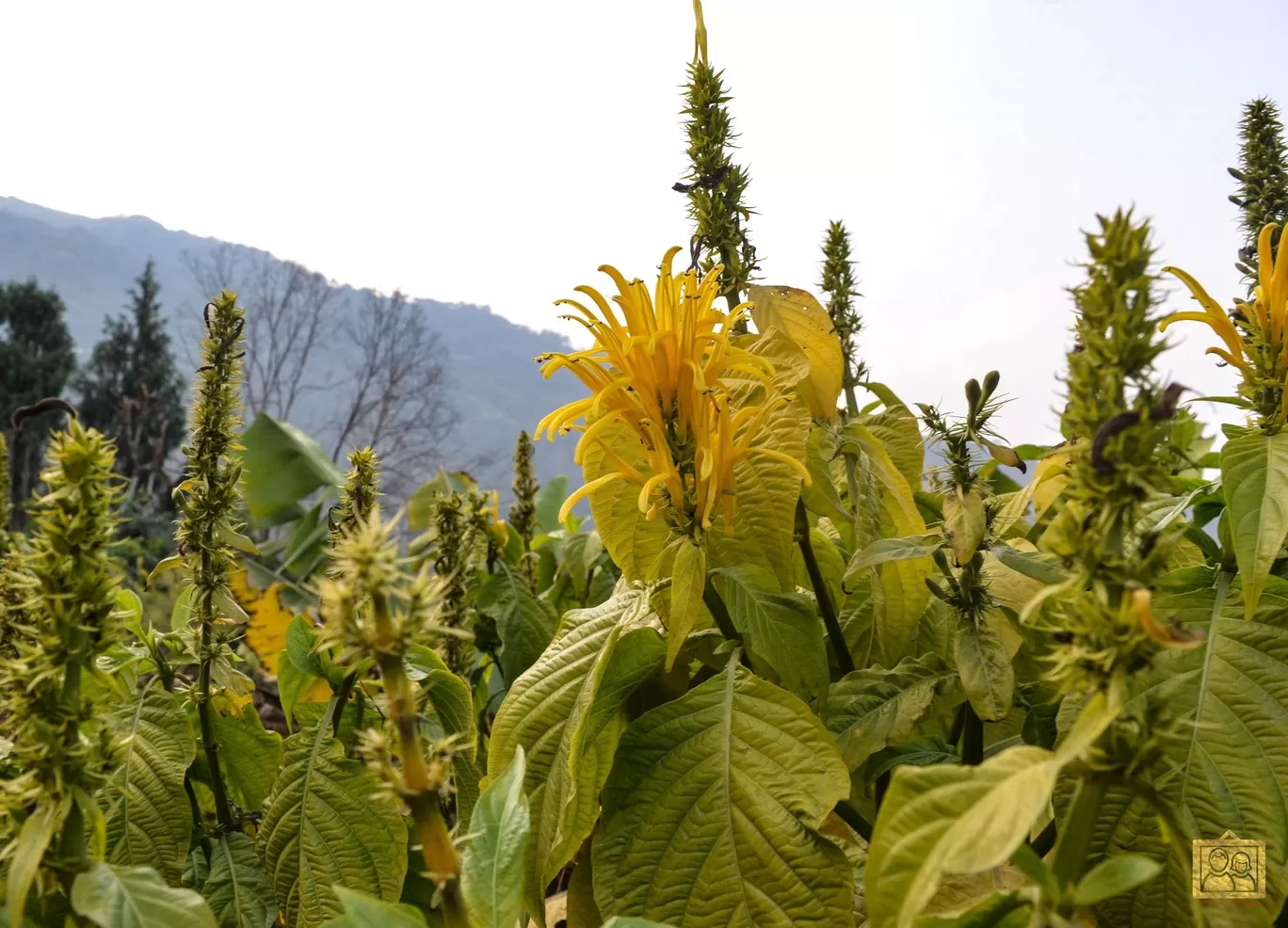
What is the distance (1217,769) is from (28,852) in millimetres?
518

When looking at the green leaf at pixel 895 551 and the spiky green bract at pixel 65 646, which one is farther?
the green leaf at pixel 895 551

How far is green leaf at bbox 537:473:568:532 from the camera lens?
1.76 meters

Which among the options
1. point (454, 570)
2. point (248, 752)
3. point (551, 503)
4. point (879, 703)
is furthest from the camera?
point (551, 503)

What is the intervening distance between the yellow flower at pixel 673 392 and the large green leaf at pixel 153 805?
29cm

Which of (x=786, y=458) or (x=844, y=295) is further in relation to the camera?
(x=844, y=295)

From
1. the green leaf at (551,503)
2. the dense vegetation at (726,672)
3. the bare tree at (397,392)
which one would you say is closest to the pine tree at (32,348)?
the bare tree at (397,392)

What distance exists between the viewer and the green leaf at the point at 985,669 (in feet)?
1.44

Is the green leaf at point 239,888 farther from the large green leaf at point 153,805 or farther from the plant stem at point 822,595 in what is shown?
the plant stem at point 822,595

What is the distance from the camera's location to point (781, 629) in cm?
50

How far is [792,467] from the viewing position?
1.70 feet

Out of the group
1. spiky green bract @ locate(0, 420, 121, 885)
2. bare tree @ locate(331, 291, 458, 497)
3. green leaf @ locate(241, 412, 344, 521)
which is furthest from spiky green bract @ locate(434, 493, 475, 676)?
bare tree @ locate(331, 291, 458, 497)

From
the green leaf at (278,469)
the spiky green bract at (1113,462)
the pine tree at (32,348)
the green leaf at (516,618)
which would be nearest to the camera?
the spiky green bract at (1113,462)

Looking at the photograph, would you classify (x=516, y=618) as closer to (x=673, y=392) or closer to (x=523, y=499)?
(x=523, y=499)

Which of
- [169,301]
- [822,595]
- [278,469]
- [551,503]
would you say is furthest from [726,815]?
[169,301]
